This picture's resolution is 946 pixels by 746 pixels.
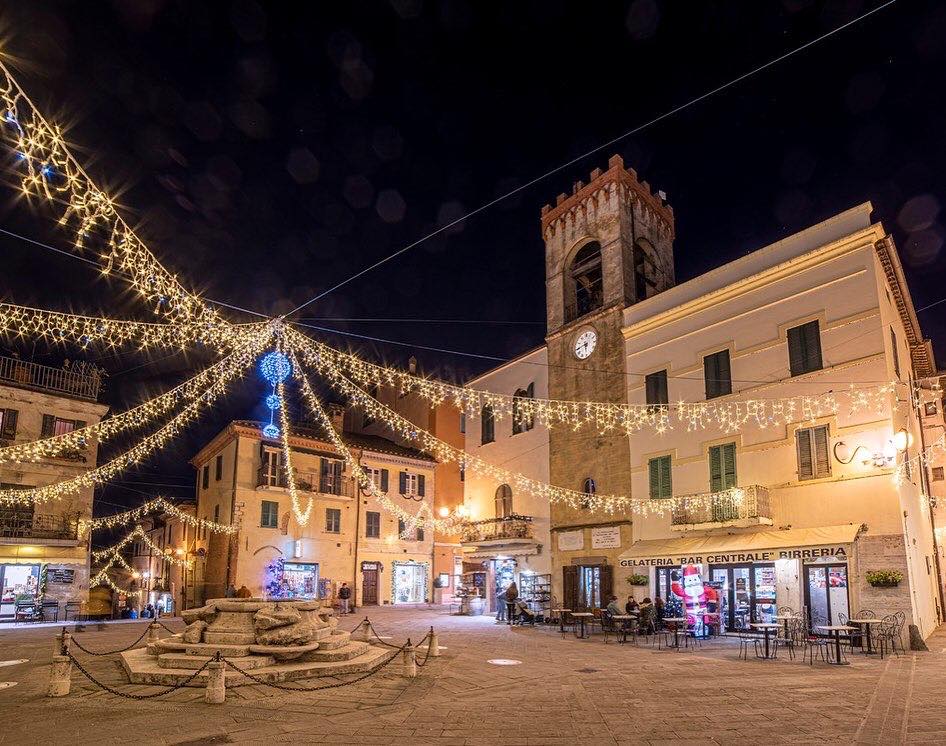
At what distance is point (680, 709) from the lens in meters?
8.81

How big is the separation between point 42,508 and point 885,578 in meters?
28.4

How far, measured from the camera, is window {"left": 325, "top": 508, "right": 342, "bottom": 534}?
33875mm

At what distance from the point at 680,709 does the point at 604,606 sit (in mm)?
13460

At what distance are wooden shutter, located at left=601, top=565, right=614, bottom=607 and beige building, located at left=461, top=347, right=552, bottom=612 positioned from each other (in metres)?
2.49

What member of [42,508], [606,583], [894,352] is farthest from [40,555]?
[894,352]

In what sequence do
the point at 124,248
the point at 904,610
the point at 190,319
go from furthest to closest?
the point at 904,610 < the point at 190,319 < the point at 124,248

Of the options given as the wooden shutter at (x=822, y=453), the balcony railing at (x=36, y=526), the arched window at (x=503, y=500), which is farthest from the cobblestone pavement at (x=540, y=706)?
the balcony railing at (x=36, y=526)

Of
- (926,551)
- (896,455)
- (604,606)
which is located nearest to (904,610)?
(896,455)

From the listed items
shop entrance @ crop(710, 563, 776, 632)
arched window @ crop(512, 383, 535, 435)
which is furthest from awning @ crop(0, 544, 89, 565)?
shop entrance @ crop(710, 563, 776, 632)

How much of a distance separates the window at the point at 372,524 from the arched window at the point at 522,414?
1202cm

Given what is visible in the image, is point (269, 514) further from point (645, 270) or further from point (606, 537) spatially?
point (645, 270)

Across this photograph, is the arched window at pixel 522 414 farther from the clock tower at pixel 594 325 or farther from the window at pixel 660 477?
the window at pixel 660 477

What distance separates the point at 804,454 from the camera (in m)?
17.5

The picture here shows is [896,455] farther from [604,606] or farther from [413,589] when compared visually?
[413,589]
